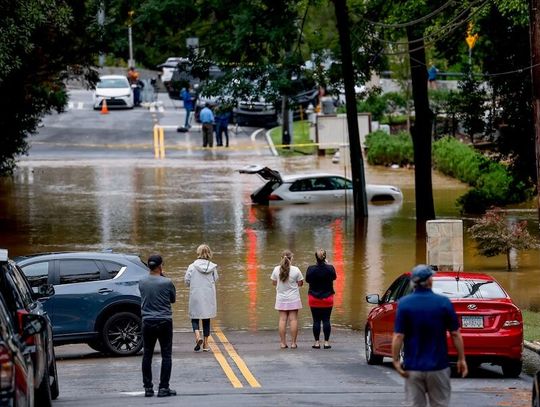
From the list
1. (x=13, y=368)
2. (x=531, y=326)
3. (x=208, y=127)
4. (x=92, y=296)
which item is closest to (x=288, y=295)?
(x=92, y=296)

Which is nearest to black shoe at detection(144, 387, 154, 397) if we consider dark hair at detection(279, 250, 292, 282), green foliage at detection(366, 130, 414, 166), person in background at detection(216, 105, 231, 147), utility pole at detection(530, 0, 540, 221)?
dark hair at detection(279, 250, 292, 282)

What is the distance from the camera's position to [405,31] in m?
43.1

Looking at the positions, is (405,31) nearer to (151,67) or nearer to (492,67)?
(492,67)

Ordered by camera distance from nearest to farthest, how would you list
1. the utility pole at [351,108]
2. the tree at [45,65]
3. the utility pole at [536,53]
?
the utility pole at [536,53] → the tree at [45,65] → the utility pole at [351,108]

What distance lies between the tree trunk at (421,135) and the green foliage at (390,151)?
12991 millimetres

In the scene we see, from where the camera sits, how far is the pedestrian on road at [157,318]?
15.2m

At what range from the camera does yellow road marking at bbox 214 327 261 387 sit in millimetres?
17248

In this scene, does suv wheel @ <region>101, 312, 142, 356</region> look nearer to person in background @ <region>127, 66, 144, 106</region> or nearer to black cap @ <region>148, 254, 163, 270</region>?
black cap @ <region>148, 254, 163, 270</region>

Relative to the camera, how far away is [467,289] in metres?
17.6

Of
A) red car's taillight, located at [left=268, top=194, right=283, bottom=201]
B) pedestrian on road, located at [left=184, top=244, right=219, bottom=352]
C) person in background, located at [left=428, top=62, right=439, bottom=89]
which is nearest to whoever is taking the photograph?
pedestrian on road, located at [left=184, top=244, right=219, bottom=352]

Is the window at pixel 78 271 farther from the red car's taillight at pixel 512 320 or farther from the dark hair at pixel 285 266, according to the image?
the red car's taillight at pixel 512 320

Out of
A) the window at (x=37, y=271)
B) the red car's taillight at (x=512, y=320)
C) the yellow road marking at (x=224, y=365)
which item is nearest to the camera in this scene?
the yellow road marking at (x=224, y=365)

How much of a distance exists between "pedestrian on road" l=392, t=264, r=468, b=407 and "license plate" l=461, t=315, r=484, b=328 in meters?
6.35

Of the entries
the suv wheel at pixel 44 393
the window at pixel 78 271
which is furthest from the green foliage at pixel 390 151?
the suv wheel at pixel 44 393
